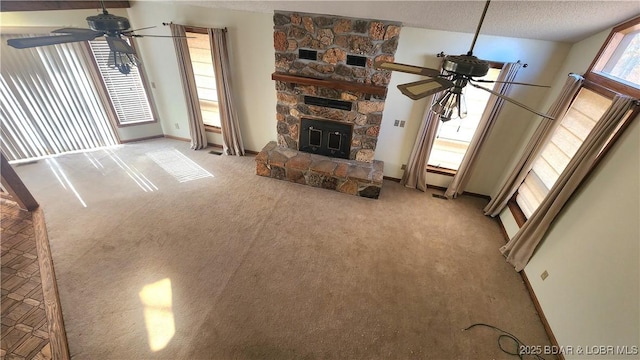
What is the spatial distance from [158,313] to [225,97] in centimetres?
358

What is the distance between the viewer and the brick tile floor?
2.28m

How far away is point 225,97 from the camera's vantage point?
480cm

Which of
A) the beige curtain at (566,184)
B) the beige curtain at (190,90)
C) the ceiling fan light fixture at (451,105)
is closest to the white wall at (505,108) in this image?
the beige curtain at (566,184)

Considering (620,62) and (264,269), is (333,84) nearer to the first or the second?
(264,269)

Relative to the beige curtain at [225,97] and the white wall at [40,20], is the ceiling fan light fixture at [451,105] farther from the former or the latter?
the white wall at [40,20]

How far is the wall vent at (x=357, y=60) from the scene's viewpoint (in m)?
3.89

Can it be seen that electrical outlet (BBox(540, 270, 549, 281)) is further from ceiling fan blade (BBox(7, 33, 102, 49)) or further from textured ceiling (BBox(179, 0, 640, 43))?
ceiling fan blade (BBox(7, 33, 102, 49))

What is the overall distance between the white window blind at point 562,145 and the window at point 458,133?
0.99m

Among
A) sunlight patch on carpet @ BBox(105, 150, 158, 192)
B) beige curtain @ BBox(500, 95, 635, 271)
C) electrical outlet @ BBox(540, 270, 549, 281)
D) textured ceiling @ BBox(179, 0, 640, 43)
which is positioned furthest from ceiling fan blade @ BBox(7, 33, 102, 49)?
electrical outlet @ BBox(540, 270, 549, 281)

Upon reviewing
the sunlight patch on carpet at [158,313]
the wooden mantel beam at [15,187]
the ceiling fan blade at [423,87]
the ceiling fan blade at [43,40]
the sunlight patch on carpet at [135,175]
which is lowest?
the sunlight patch on carpet at [158,313]

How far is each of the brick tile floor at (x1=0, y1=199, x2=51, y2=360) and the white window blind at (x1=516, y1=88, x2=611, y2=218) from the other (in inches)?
217

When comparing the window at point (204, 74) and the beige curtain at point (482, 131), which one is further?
the window at point (204, 74)

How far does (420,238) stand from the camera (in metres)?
3.78

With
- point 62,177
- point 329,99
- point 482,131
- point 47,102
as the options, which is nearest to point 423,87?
point 329,99
